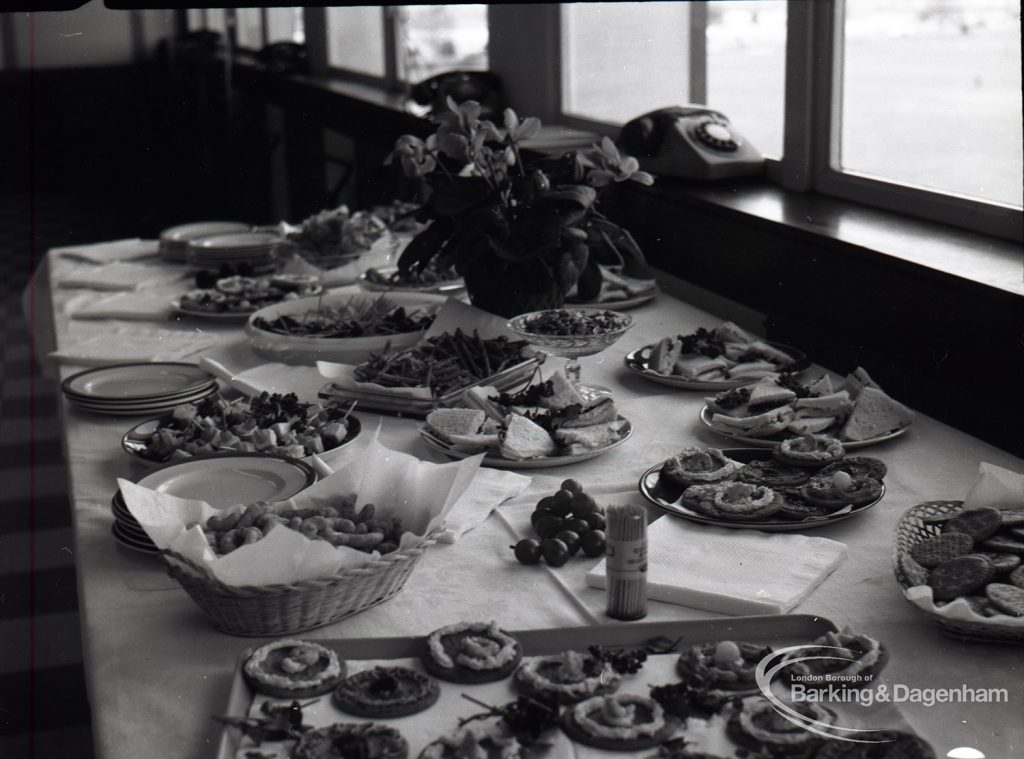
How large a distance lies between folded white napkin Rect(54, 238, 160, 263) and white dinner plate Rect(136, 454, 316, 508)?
5.67 ft

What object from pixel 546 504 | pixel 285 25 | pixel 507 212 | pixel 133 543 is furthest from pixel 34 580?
pixel 285 25

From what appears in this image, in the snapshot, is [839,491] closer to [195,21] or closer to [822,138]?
[822,138]

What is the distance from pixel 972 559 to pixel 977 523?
3.5 inches

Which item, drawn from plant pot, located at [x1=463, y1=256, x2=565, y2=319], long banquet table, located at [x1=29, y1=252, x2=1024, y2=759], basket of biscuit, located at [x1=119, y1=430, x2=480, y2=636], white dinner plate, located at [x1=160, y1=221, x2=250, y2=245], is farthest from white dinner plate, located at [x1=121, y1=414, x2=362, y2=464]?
white dinner plate, located at [x1=160, y1=221, x2=250, y2=245]

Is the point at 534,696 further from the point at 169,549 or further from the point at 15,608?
the point at 15,608

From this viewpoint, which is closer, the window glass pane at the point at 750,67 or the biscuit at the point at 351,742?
the biscuit at the point at 351,742

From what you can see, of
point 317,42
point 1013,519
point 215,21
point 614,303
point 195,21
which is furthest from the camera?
point 195,21

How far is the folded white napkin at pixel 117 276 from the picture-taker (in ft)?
8.86

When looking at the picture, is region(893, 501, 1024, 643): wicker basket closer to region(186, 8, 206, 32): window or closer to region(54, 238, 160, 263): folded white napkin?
region(54, 238, 160, 263): folded white napkin

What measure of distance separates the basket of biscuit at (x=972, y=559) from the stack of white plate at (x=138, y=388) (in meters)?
1.09

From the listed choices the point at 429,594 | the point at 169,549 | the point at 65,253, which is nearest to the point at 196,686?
the point at 169,549

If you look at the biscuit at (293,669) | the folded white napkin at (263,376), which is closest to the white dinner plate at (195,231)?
the folded white napkin at (263,376)

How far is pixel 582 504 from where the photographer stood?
132cm

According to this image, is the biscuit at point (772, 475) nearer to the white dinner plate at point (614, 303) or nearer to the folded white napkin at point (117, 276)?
the white dinner plate at point (614, 303)
